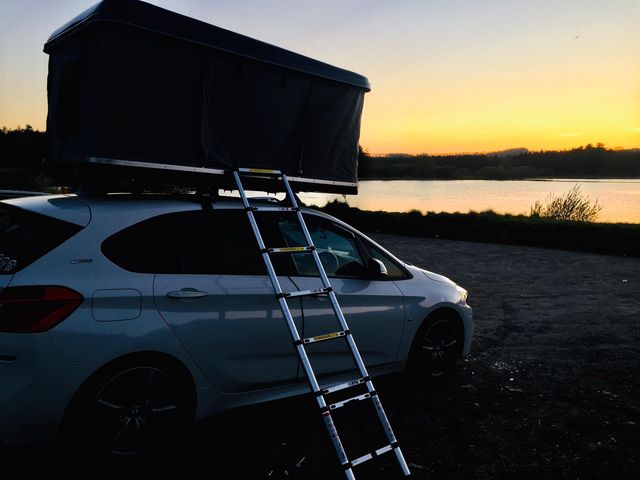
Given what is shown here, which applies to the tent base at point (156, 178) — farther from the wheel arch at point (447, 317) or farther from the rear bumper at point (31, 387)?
the wheel arch at point (447, 317)

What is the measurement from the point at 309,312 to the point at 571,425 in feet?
7.61

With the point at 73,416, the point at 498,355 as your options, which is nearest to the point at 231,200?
the point at 73,416

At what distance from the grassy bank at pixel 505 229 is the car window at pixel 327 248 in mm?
15213

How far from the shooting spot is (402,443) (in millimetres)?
3846

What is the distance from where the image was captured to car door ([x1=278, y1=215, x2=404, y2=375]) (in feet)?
13.3

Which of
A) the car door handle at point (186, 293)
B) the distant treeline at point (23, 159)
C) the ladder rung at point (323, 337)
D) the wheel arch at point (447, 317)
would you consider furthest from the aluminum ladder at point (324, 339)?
the distant treeline at point (23, 159)

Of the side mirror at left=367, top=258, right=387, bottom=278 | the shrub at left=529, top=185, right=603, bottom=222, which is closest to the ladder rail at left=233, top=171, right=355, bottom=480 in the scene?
the side mirror at left=367, top=258, right=387, bottom=278

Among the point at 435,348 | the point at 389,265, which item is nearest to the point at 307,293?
the point at 389,265

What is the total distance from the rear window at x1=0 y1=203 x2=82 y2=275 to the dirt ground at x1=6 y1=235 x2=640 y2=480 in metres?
1.48

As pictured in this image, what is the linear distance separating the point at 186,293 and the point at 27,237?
1.00 m

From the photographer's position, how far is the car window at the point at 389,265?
4.72 m

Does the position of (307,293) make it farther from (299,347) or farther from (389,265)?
(389,265)

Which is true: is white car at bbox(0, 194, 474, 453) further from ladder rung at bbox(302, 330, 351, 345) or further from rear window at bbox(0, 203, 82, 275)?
ladder rung at bbox(302, 330, 351, 345)

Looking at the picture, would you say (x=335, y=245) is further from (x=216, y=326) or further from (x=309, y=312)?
(x=216, y=326)
